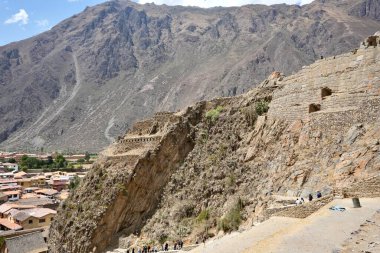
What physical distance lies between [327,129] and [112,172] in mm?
16158

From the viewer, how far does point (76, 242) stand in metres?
28.9

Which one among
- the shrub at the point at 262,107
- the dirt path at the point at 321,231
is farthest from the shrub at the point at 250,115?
the dirt path at the point at 321,231

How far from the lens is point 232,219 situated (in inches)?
818

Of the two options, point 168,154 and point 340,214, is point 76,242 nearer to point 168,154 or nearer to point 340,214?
point 168,154

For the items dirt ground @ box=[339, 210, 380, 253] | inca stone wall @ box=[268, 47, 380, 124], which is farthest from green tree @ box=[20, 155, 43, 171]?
dirt ground @ box=[339, 210, 380, 253]

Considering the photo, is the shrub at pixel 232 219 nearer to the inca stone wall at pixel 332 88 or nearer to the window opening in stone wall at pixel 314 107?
the inca stone wall at pixel 332 88

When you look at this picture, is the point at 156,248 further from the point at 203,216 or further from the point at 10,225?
the point at 10,225

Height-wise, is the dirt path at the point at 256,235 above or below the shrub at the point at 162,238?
above

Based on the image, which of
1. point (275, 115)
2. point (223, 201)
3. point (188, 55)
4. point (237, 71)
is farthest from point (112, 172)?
point (188, 55)

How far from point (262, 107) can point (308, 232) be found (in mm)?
12839

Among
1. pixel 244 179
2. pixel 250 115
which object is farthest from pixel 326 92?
pixel 244 179

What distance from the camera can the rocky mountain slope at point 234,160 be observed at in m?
18.1

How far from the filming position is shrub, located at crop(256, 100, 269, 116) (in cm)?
2502

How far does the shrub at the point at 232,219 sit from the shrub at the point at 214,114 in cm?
777
